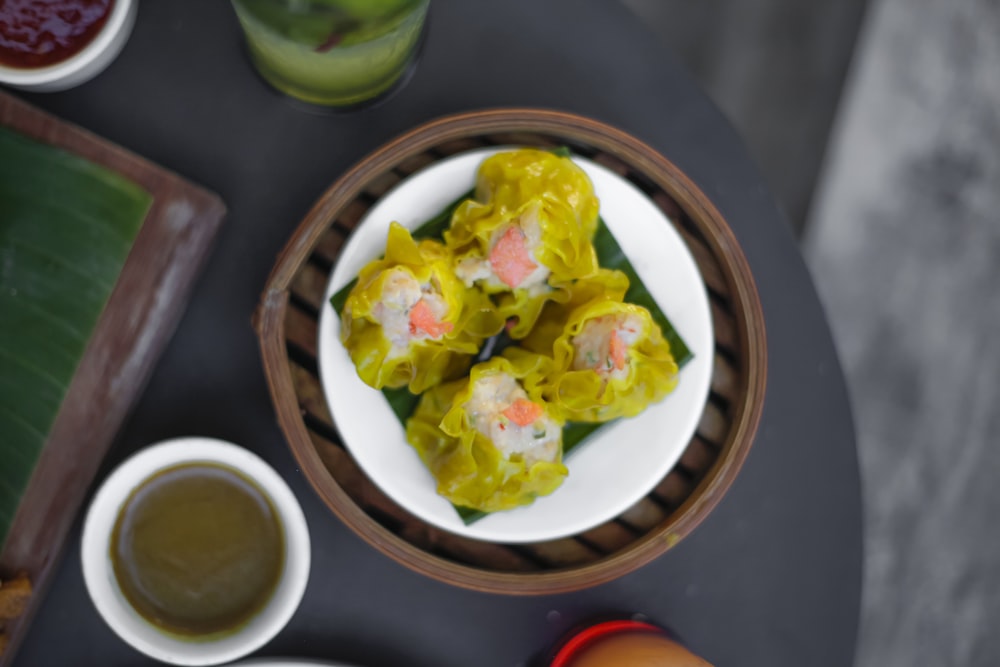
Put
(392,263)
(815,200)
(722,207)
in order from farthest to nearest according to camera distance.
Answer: (815,200)
(722,207)
(392,263)

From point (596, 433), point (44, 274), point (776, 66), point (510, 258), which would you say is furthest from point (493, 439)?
point (776, 66)

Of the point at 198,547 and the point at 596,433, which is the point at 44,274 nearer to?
the point at 198,547

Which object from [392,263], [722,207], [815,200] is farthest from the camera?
[815,200]

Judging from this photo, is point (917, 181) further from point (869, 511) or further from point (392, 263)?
point (392, 263)

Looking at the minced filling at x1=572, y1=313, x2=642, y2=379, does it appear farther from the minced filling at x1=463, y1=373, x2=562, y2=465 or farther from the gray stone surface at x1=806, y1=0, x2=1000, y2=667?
the gray stone surface at x1=806, y1=0, x2=1000, y2=667

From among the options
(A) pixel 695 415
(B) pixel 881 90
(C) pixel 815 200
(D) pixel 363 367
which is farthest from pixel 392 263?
(B) pixel 881 90

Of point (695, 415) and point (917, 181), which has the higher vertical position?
point (917, 181)

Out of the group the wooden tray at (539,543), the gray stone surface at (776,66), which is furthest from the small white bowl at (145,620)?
the gray stone surface at (776,66)
